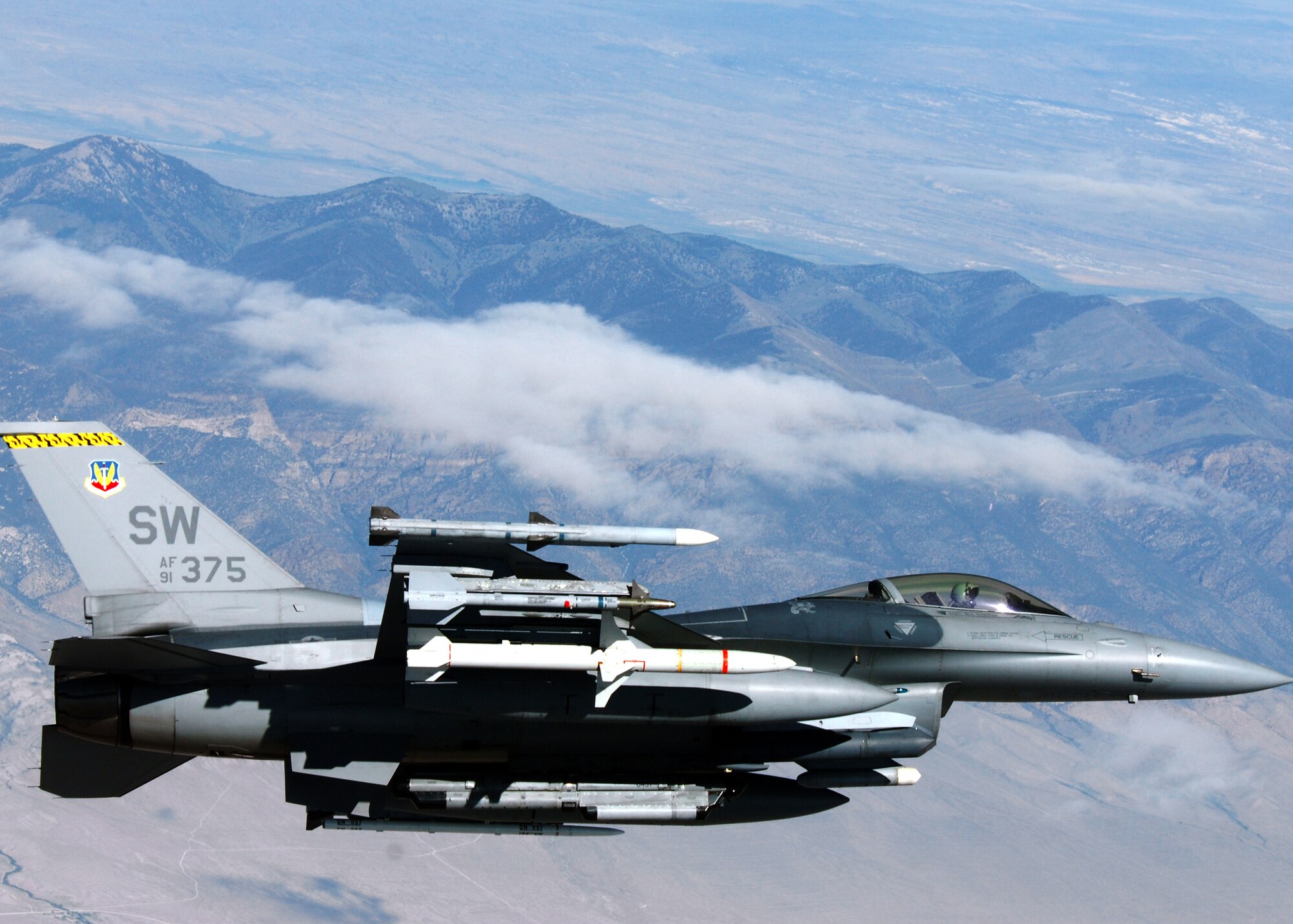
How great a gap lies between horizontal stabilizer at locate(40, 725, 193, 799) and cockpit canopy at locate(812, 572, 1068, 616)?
10.6 m

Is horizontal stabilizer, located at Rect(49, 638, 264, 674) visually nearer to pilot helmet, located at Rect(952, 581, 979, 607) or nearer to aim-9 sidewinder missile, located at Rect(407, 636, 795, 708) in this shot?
aim-9 sidewinder missile, located at Rect(407, 636, 795, 708)

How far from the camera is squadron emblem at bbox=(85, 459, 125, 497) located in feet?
69.5

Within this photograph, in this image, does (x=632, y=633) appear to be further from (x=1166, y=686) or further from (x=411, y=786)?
(x=1166, y=686)

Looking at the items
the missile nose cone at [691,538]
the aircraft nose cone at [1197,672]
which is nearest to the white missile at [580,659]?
the missile nose cone at [691,538]

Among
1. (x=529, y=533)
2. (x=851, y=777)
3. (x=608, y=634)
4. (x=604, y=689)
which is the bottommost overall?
(x=851, y=777)

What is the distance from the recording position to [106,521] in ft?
69.3

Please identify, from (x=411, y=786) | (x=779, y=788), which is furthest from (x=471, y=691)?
(x=779, y=788)

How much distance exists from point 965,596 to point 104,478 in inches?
529

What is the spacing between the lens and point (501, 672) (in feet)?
62.2

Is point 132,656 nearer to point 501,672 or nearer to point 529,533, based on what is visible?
point 501,672

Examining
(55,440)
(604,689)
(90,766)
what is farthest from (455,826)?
(55,440)

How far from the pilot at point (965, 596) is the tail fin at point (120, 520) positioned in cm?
1029

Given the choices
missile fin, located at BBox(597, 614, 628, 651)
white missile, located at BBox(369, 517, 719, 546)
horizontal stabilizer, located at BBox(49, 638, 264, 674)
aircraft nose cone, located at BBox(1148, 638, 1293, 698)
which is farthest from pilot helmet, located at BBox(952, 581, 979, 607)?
horizontal stabilizer, located at BBox(49, 638, 264, 674)

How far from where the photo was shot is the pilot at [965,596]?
21859 millimetres
